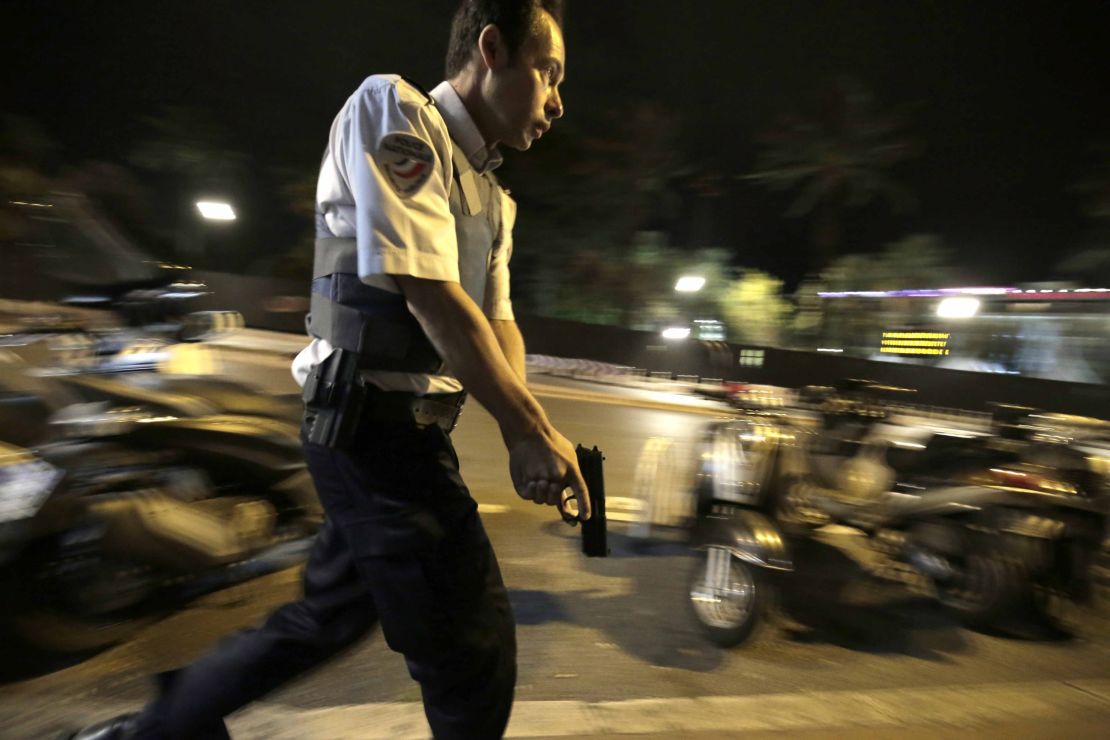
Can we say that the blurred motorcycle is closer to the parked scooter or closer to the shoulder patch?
the parked scooter

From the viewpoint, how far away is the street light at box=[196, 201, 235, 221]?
27.9 metres

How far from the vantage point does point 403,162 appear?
1492mm

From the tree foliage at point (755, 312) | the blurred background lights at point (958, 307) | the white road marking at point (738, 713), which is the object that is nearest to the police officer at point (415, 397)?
the white road marking at point (738, 713)

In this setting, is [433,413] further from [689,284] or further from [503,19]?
[689,284]

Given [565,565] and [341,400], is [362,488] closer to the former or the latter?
[341,400]

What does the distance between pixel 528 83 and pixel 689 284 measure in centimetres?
2921

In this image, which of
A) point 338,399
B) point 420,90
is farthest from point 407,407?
point 420,90

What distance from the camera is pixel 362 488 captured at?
5.24 feet

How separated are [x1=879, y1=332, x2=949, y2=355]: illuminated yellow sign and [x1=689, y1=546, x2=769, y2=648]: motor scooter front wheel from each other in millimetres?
14651

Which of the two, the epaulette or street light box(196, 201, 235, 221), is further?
street light box(196, 201, 235, 221)

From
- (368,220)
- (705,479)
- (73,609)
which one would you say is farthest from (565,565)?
(368,220)

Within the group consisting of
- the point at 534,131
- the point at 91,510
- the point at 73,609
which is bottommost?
the point at 73,609

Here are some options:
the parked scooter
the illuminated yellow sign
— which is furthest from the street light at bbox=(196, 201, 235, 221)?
the parked scooter

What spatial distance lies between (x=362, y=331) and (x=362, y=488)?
310 millimetres
